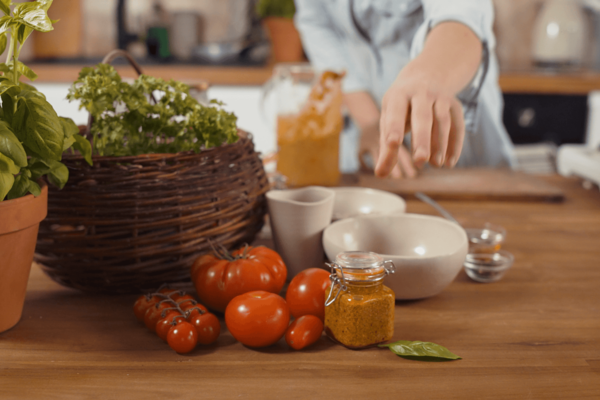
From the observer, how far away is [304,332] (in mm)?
616

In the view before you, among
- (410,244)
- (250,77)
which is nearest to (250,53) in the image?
(250,77)

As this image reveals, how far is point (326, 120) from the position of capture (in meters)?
1.30

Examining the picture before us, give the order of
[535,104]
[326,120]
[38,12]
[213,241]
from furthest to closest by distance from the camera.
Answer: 1. [535,104]
2. [326,120]
3. [213,241]
4. [38,12]

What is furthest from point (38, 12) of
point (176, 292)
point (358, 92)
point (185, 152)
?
point (358, 92)

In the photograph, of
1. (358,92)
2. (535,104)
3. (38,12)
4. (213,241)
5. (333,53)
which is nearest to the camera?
(38,12)

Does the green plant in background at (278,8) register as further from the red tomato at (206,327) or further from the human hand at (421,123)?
the red tomato at (206,327)

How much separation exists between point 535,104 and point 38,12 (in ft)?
8.35

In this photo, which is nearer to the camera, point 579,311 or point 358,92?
point 579,311

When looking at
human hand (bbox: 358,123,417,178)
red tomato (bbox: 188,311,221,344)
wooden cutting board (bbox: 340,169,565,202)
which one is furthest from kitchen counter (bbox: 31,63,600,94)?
red tomato (bbox: 188,311,221,344)

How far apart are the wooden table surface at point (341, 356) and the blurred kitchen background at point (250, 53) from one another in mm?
1644

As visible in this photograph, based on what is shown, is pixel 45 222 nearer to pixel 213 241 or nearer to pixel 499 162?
pixel 213 241

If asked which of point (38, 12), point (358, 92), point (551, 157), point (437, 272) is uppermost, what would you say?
point (38, 12)

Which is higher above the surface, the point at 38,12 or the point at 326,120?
the point at 38,12

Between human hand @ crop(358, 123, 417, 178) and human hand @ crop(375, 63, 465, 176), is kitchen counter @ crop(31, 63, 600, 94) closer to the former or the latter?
human hand @ crop(358, 123, 417, 178)
